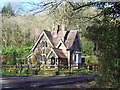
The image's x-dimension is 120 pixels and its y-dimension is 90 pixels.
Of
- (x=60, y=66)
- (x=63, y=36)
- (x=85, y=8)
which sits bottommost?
(x=60, y=66)

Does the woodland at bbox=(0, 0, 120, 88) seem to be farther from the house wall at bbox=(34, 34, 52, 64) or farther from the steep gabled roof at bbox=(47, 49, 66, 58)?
the steep gabled roof at bbox=(47, 49, 66, 58)

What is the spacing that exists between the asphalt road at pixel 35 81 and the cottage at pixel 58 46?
49cm

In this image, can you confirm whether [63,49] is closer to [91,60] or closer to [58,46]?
[58,46]

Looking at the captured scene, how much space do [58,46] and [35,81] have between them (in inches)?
46.3

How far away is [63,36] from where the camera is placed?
5.20 metres

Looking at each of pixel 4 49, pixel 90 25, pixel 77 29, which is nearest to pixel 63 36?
pixel 77 29

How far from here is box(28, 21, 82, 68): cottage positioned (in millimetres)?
5145

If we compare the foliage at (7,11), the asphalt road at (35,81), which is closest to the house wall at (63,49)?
the asphalt road at (35,81)

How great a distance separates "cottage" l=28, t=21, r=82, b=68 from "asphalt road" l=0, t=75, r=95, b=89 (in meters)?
0.49

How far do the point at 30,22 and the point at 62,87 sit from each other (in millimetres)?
2169

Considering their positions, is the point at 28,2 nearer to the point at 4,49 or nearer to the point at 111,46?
the point at 4,49

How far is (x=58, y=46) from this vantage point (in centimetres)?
515

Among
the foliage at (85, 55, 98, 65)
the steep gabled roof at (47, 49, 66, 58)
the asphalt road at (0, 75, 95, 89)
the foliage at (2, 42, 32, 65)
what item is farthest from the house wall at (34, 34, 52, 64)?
the foliage at (85, 55, 98, 65)

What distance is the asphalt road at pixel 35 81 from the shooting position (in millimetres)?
4491
